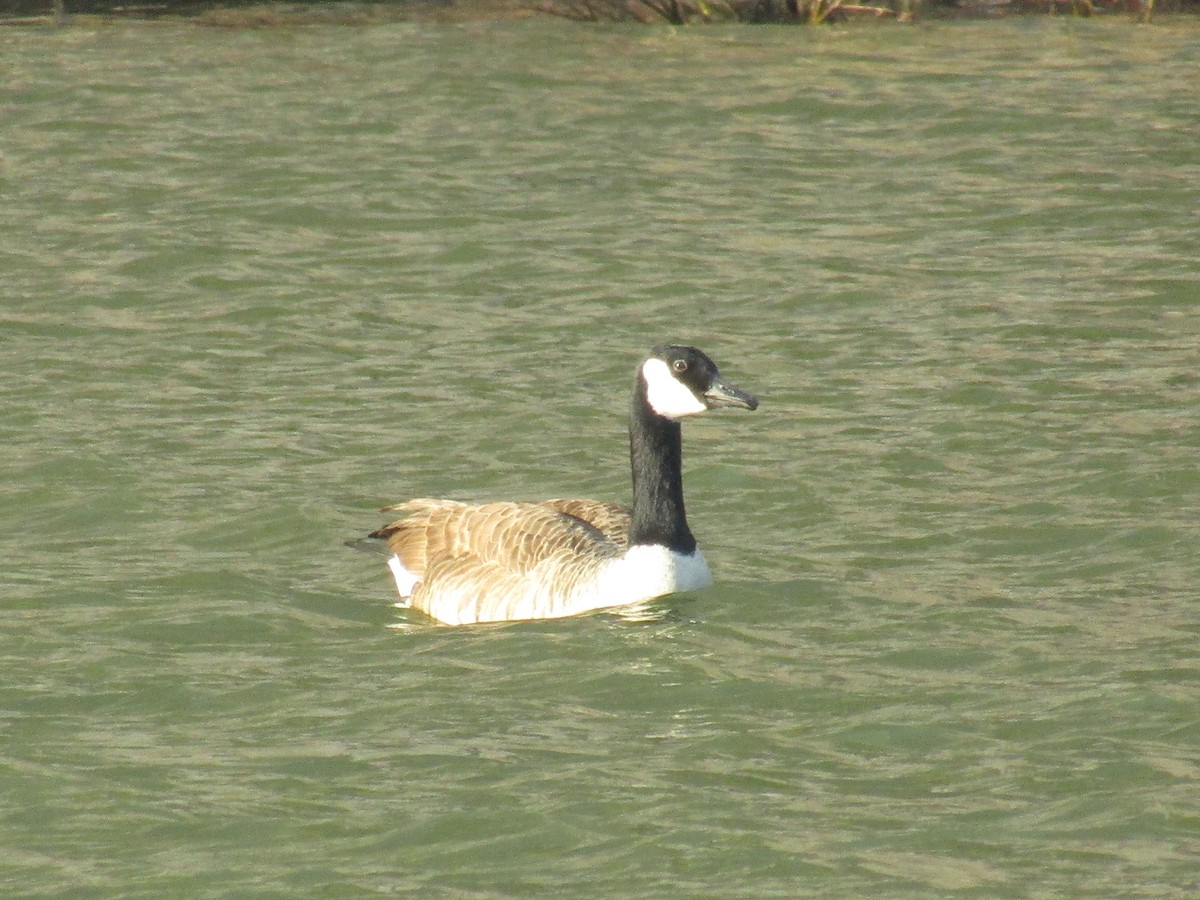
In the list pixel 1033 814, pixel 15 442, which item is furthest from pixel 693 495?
pixel 1033 814

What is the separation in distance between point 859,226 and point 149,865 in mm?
12018

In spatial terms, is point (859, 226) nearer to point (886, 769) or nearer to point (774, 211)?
point (774, 211)

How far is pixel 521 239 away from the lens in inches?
747

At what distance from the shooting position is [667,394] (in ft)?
37.0

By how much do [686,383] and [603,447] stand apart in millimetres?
3039

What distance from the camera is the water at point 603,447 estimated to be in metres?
8.51

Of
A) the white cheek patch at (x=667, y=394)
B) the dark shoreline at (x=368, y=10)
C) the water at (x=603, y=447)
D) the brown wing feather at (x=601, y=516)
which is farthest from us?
the dark shoreline at (x=368, y=10)

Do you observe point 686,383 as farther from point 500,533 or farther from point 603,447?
point 603,447

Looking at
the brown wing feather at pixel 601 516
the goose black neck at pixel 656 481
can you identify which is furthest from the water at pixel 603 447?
the brown wing feather at pixel 601 516

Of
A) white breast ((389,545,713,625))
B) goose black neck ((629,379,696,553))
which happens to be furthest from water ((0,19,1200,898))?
A: goose black neck ((629,379,696,553))

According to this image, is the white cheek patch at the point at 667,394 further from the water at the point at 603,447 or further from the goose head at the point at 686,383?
the water at the point at 603,447

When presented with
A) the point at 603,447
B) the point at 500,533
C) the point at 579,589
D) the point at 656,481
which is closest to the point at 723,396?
the point at 656,481

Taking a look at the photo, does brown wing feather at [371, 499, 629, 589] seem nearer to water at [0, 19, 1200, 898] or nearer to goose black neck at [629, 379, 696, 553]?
goose black neck at [629, 379, 696, 553]

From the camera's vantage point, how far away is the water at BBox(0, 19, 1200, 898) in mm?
8508
